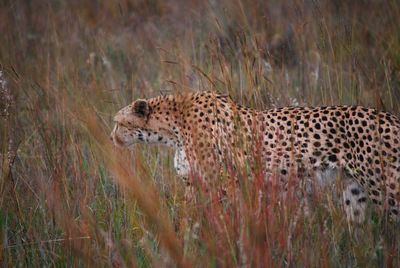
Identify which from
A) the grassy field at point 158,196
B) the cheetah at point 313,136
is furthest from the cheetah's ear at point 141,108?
the grassy field at point 158,196

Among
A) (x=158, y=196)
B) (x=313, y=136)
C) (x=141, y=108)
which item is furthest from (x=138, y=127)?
(x=158, y=196)

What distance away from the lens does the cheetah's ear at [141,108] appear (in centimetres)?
421

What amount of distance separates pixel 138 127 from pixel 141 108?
145mm

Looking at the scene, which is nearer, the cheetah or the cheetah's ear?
the cheetah

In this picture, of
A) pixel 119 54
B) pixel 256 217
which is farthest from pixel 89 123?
pixel 119 54

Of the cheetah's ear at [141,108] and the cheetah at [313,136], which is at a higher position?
the cheetah's ear at [141,108]

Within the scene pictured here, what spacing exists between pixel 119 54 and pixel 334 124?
3.32m

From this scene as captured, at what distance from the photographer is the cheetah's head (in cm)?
424

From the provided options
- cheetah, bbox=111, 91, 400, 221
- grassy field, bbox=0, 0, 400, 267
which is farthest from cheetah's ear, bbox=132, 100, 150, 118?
grassy field, bbox=0, 0, 400, 267

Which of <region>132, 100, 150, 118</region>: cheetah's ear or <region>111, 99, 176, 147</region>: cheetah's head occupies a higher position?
<region>132, 100, 150, 118</region>: cheetah's ear

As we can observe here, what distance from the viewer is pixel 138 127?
432cm

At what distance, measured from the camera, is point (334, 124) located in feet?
12.3

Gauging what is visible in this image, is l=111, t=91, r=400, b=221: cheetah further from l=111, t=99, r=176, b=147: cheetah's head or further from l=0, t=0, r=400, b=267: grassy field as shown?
l=0, t=0, r=400, b=267: grassy field

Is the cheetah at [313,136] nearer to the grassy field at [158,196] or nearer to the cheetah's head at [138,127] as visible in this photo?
the cheetah's head at [138,127]
